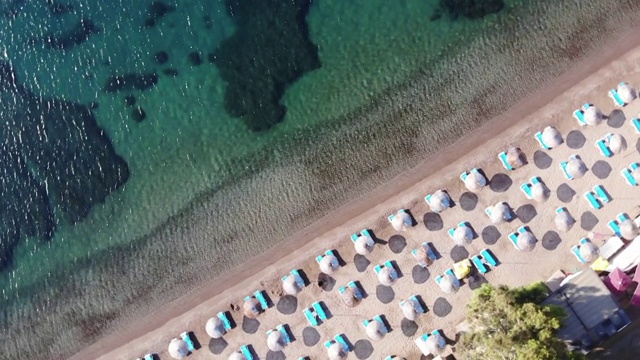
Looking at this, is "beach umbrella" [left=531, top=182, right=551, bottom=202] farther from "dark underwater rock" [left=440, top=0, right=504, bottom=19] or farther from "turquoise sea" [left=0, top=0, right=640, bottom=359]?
"dark underwater rock" [left=440, top=0, right=504, bottom=19]

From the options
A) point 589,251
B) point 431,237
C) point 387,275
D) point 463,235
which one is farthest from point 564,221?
point 387,275

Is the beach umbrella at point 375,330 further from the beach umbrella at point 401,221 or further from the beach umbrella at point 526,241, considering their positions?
the beach umbrella at point 526,241

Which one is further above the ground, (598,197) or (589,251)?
(598,197)

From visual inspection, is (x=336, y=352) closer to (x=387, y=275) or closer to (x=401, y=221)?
(x=387, y=275)

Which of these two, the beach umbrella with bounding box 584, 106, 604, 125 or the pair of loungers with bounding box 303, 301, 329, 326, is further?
the pair of loungers with bounding box 303, 301, 329, 326

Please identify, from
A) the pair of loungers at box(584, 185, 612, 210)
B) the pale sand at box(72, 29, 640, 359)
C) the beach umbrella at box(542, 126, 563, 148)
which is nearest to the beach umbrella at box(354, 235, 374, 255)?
the pale sand at box(72, 29, 640, 359)

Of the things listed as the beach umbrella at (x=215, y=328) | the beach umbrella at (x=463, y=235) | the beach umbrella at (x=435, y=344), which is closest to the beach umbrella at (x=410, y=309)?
the beach umbrella at (x=435, y=344)
